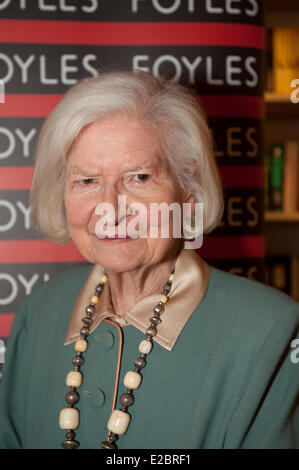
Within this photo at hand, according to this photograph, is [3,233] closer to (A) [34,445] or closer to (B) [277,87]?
(A) [34,445]

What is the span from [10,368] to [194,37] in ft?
3.57

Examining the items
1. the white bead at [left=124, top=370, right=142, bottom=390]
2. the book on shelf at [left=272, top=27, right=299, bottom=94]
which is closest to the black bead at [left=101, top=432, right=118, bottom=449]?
the white bead at [left=124, top=370, right=142, bottom=390]

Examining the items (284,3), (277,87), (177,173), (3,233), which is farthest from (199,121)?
(284,3)

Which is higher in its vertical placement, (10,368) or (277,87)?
(277,87)

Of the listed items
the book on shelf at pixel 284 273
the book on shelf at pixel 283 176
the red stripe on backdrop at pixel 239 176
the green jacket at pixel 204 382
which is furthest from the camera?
the book on shelf at pixel 284 273

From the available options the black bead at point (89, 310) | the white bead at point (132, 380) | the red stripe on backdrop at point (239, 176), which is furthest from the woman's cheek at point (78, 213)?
Result: the red stripe on backdrop at point (239, 176)

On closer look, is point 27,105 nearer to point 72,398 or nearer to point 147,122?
point 147,122

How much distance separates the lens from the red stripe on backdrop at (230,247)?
4.96 feet

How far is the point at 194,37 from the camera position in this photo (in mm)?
1403

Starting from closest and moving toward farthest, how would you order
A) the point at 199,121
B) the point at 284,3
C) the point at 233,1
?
the point at 199,121 → the point at 233,1 → the point at 284,3

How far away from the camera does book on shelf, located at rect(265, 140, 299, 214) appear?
2.00 m

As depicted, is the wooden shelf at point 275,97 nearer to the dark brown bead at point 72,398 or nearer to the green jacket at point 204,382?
the green jacket at point 204,382

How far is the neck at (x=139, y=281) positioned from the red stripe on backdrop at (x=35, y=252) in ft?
1.44

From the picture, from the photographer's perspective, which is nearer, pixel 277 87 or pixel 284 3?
pixel 277 87
